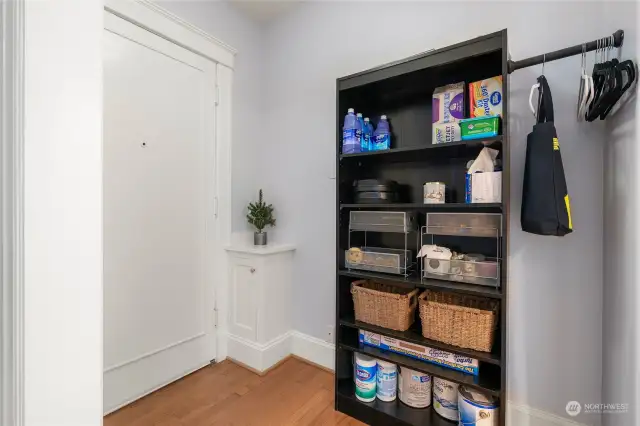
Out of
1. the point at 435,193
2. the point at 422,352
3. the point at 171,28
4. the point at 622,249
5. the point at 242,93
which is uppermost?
the point at 171,28

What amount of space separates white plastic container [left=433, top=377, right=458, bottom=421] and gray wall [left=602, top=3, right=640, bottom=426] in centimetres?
57

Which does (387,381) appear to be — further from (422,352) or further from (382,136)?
(382,136)

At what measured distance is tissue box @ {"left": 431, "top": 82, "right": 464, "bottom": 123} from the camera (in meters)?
1.45

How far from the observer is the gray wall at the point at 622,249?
0.90m

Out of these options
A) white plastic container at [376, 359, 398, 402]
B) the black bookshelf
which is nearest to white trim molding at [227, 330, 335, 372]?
the black bookshelf

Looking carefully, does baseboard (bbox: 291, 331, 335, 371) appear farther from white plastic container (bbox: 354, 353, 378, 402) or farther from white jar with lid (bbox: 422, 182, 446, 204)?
white jar with lid (bbox: 422, 182, 446, 204)

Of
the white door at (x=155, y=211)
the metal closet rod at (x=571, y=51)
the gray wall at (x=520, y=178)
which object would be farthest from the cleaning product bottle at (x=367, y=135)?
the white door at (x=155, y=211)

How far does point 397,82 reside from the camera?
1603 mm

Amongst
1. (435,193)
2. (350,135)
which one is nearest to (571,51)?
(435,193)

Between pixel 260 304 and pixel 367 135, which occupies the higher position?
pixel 367 135

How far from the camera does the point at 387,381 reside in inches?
63.3

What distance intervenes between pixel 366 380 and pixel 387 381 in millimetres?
111
